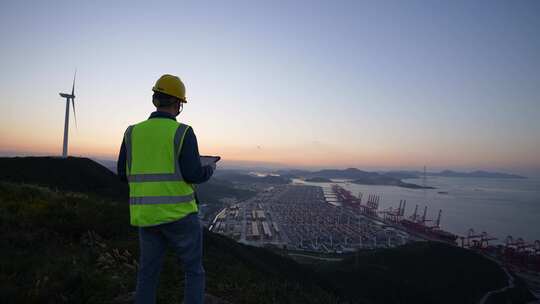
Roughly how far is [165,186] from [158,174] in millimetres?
100

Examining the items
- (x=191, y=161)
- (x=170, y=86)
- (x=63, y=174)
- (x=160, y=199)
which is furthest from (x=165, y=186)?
(x=63, y=174)

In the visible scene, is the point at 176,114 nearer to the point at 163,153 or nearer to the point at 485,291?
the point at 163,153

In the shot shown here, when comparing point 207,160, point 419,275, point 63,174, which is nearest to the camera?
point 207,160

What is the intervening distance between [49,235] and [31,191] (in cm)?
371

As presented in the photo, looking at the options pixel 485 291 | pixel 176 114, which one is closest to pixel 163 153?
pixel 176 114

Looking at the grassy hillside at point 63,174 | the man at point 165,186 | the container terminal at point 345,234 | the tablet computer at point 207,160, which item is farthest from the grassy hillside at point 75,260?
the container terminal at point 345,234

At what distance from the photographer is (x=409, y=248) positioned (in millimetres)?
30609

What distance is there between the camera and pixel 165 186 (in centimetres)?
205

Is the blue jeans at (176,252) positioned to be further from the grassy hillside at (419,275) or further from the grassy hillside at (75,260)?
the grassy hillside at (419,275)

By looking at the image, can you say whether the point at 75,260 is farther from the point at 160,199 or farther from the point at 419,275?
the point at 419,275

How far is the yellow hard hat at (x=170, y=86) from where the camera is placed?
2275mm

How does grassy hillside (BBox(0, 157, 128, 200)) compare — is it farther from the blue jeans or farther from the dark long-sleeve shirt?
the dark long-sleeve shirt

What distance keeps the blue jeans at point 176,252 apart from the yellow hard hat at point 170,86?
980mm

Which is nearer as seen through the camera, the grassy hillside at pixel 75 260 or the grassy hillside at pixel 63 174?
the grassy hillside at pixel 75 260
